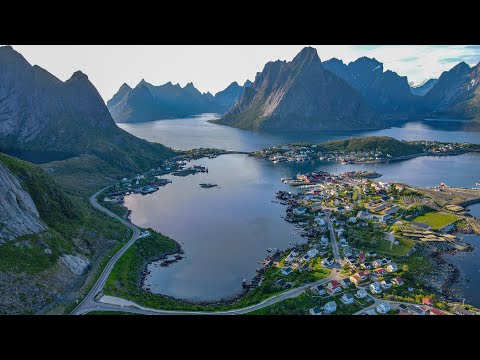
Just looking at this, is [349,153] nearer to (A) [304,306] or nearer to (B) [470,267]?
(B) [470,267]

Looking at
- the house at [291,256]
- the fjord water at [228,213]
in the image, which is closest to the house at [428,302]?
the fjord water at [228,213]

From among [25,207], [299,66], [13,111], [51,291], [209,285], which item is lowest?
[209,285]

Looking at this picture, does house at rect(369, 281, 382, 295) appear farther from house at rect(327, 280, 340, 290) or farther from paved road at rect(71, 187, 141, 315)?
paved road at rect(71, 187, 141, 315)

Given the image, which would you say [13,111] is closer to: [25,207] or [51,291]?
[25,207]

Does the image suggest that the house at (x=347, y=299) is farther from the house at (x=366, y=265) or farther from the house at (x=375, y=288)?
the house at (x=366, y=265)

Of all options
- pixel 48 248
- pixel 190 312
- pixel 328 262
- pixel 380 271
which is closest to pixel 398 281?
pixel 380 271

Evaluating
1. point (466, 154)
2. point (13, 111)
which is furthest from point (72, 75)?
point (466, 154)

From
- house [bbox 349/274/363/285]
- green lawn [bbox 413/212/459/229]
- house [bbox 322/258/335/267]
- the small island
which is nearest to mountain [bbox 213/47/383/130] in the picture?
the small island
